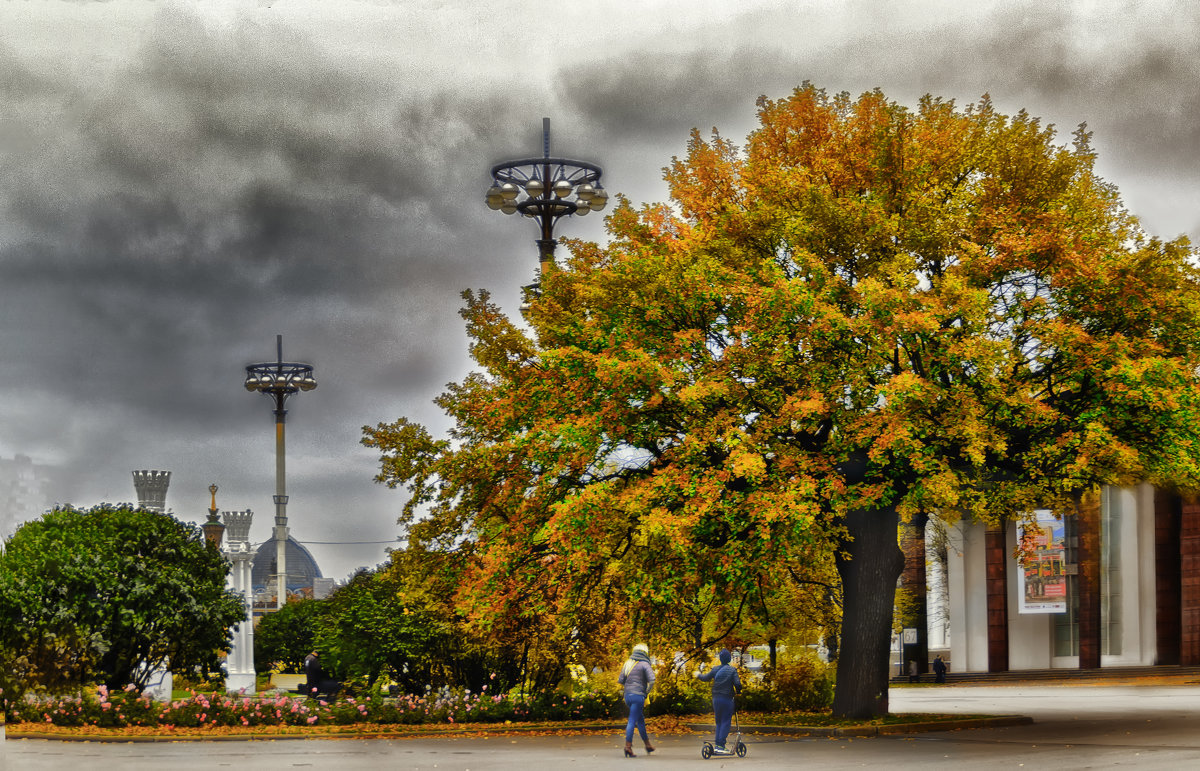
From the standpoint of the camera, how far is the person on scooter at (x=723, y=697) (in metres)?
17.5

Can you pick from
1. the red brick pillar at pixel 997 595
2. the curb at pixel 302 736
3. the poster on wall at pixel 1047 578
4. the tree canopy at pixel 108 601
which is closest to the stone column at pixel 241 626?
the tree canopy at pixel 108 601

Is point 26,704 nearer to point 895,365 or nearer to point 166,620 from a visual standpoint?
point 166,620

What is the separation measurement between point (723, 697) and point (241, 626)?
113 ft

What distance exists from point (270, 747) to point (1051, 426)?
13.7 m

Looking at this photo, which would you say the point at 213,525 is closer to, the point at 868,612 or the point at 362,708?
the point at 362,708

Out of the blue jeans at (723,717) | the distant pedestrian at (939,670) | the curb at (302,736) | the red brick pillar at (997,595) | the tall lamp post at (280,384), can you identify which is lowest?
the distant pedestrian at (939,670)

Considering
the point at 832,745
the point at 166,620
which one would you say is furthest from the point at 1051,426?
the point at 166,620

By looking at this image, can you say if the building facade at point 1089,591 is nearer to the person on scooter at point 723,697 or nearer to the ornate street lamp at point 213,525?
the ornate street lamp at point 213,525

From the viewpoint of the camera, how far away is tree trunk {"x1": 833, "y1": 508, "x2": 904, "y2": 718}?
22.3 metres

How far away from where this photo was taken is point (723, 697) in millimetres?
17812

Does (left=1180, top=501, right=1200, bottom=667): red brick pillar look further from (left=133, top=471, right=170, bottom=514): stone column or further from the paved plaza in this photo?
(left=133, top=471, right=170, bottom=514): stone column

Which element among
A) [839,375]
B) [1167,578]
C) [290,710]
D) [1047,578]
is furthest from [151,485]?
[1167,578]

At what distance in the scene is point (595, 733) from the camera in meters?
23.0

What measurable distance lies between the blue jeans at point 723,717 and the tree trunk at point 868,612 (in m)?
5.17
